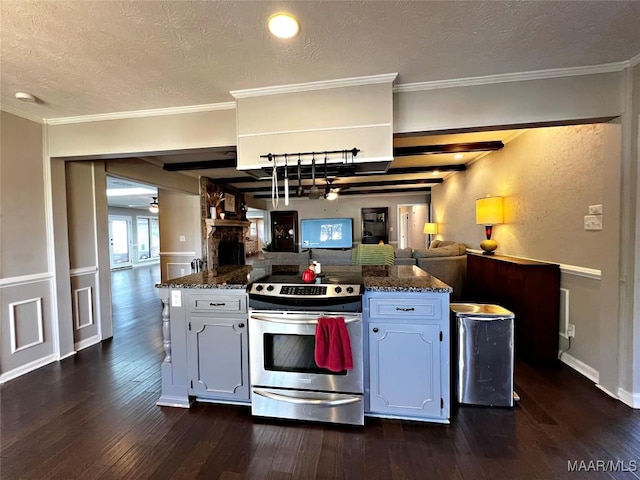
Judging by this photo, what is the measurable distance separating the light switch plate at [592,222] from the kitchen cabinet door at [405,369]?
1.66 m

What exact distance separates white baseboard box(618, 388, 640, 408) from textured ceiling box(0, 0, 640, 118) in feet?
7.60

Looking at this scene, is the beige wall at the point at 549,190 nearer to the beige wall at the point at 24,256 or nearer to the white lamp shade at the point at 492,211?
the white lamp shade at the point at 492,211

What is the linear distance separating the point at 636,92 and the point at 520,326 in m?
2.07

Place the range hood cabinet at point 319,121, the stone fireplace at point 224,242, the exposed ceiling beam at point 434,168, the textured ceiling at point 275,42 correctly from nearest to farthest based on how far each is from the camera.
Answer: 1. the textured ceiling at point 275,42
2. the range hood cabinet at point 319,121
3. the exposed ceiling beam at point 434,168
4. the stone fireplace at point 224,242

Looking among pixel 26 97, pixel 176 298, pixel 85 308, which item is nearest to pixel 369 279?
pixel 176 298

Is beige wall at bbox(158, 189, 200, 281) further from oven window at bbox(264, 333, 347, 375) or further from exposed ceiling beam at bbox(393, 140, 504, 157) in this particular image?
oven window at bbox(264, 333, 347, 375)

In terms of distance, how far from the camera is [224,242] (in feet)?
21.7

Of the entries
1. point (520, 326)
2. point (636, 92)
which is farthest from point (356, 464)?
point (636, 92)

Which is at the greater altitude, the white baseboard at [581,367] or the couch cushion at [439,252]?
the couch cushion at [439,252]

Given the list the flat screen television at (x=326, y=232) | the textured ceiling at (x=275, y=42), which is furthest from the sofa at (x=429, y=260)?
the flat screen television at (x=326, y=232)

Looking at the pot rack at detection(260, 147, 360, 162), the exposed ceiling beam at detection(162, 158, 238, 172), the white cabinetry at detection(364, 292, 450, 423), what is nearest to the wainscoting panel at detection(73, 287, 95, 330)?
the exposed ceiling beam at detection(162, 158, 238, 172)

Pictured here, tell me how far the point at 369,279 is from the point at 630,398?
2001 millimetres

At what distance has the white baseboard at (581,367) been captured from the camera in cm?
232

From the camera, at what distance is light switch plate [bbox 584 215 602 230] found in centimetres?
225
